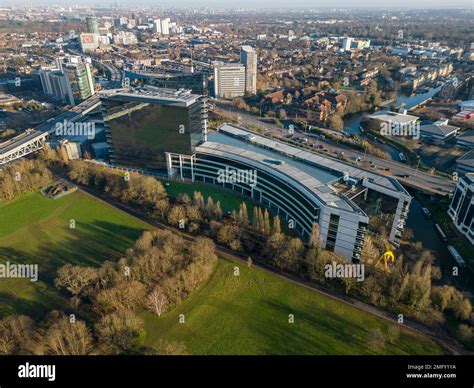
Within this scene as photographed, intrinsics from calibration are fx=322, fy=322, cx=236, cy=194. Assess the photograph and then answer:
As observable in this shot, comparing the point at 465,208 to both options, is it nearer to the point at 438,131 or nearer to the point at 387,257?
the point at 387,257

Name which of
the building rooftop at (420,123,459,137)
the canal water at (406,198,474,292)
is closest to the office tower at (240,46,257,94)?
the building rooftop at (420,123,459,137)

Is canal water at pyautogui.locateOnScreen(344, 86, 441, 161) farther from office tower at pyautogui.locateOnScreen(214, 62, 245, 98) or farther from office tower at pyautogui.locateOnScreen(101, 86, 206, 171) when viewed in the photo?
office tower at pyautogui.locateOnScreen(101, 86, 206, 171)

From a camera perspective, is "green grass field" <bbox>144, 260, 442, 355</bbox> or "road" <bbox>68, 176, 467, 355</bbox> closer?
"green grass field" <bbox>144, 260, 442, 355</bbox>

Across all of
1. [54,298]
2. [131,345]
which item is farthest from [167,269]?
[54,298]

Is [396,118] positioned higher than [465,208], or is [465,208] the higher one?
[396,118]

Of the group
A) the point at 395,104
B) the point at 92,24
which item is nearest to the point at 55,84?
the point at 395,104

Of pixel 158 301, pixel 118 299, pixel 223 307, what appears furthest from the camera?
pixel 223 307
